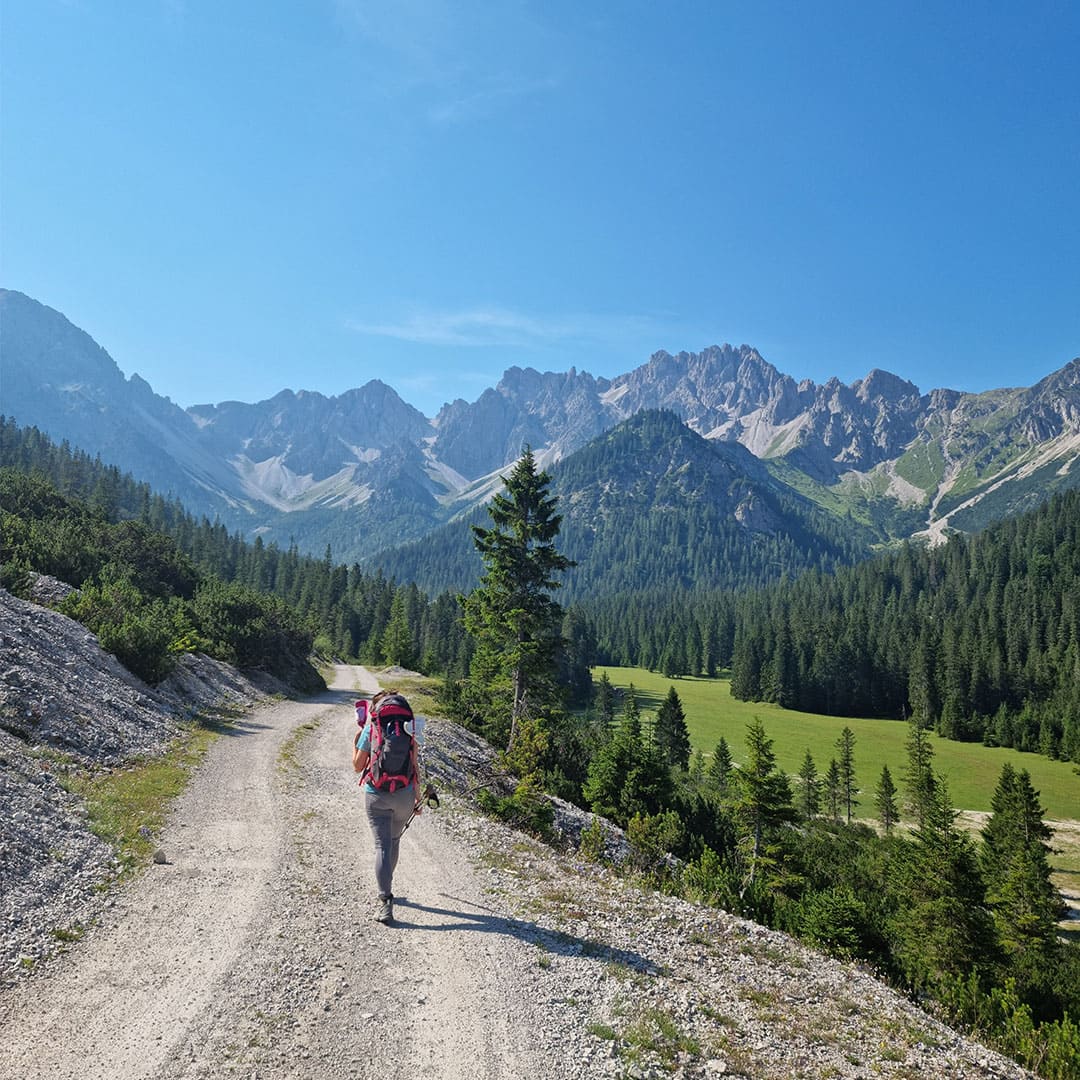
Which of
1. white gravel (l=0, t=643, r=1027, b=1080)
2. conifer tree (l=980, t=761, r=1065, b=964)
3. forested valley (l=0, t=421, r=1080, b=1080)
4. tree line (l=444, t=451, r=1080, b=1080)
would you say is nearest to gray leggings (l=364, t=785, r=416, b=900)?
white gravel (l=0, t=643, r=1027, b=1080)

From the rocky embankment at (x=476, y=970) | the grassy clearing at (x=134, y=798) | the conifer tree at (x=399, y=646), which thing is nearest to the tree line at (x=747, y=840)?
the rocky embankment at (x=476, y=970)

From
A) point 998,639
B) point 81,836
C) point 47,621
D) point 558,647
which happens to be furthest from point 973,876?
point 998,639

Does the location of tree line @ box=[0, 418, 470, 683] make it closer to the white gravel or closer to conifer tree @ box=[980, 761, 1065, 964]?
the white gravel

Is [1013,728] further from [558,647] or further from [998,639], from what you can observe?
[558,647]

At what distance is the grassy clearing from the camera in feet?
43.1

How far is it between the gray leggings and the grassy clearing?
512cm

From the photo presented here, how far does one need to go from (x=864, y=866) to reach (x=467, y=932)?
5385 cm

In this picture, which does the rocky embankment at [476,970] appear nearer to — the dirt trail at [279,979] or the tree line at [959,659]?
the dirt trail at [279,979]

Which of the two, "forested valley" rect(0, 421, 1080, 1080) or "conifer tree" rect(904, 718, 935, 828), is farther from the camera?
"conifer tree" rect(904, 718, 935, 828)

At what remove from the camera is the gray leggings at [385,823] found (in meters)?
11.1

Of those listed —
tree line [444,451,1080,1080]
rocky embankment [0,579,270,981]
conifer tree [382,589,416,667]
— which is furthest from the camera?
conifer tree [382,589,416,667]

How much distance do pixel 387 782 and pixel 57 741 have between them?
13.8 m

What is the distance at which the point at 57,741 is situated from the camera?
60.1 feet

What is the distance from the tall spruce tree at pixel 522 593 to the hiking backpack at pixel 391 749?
22893 millimetres
